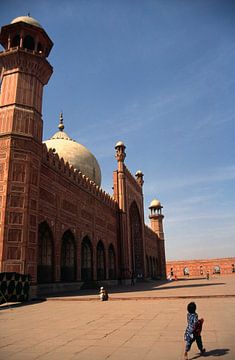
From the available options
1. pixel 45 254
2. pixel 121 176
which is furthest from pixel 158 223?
pixel 45 254

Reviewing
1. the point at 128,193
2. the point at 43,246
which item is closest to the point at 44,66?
the point at 43,246

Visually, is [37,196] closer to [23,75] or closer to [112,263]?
[23,75]

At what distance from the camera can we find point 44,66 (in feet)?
57.8

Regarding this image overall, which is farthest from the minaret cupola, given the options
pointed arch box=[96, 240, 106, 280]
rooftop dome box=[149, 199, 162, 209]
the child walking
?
rooftop dome box=[149, 199, 162, 209]

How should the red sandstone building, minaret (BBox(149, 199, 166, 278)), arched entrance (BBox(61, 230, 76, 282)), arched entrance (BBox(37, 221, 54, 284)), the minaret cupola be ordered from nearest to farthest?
arched entrance (BBox(37, 221, 54, 284)) < the minaret cupola < arched entrance (BBox(61, 230, 76, 282)) < minaret (BBox(149, 199, 166, 278)) < the red sandstone building

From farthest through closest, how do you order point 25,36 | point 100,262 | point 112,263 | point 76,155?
point 76,155 < point 112,263 < point 100,262 < point 25,36

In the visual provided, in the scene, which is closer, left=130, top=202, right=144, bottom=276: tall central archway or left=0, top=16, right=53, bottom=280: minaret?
left=0, top=16, right=53, bottom=280: minaret

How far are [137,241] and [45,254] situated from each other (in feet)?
74.8

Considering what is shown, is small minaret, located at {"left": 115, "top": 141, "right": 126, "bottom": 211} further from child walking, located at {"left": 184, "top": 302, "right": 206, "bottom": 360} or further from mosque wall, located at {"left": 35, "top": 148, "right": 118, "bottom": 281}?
child walking, located at {"left": 184, "top": 302, "right": 206, "bottom": 360}

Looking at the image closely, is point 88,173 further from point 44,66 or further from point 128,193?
point 44,66

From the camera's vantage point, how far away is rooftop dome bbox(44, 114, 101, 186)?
29.8 m

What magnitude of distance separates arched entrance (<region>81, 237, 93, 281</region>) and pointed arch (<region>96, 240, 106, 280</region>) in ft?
6.09

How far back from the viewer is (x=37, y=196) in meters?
15.2

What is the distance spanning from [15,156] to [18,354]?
36.8 feet
